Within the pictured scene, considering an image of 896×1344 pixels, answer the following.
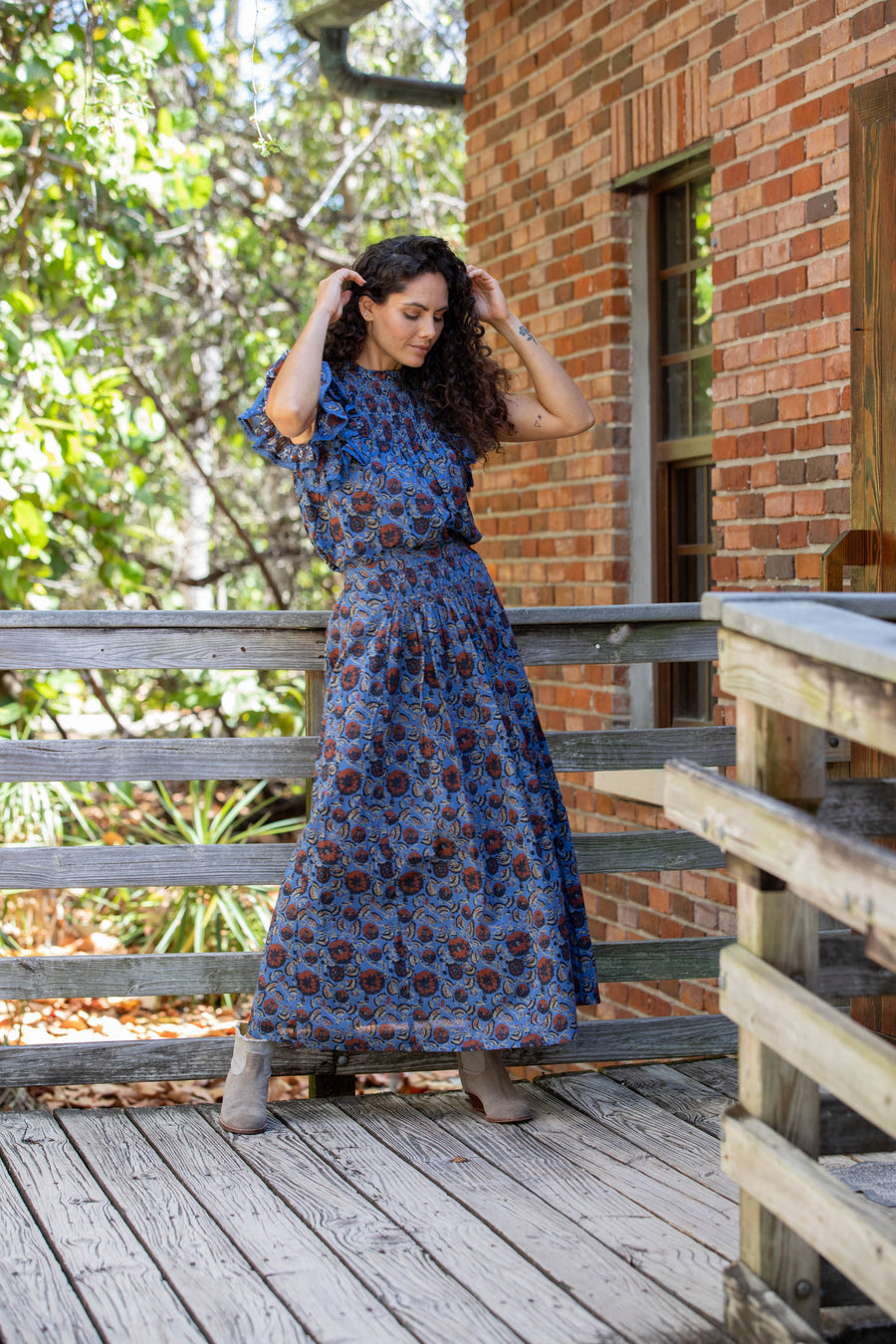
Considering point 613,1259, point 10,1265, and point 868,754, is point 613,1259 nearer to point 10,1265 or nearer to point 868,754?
point 10,1265

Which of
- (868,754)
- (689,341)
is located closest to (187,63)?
(689,341)

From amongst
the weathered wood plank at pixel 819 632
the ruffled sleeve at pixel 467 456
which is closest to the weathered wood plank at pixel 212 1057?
the ruffled sleeve at pixel 467 456

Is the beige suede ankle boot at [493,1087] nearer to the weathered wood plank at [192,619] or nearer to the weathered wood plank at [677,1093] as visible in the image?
the weathered wood plank at [677,1093]

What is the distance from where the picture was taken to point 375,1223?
2.81 metres

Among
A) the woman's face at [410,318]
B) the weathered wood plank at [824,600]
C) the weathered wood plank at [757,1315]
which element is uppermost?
the woman's face at [410,318]

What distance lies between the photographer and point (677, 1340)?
2326 mm

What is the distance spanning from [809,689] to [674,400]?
3385 mm

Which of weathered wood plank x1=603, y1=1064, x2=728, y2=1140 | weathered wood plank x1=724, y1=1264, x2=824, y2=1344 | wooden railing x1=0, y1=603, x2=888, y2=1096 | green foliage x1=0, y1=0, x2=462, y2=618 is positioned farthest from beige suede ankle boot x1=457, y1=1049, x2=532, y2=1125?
green foliage x1=0, y1=0, x2=462, y2=618

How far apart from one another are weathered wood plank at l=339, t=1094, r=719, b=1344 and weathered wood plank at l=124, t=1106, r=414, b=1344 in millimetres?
330

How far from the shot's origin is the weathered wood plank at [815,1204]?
1.81m

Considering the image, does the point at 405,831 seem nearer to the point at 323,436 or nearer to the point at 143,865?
the point at 143,865

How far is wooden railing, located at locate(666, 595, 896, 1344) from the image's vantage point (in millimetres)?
1828

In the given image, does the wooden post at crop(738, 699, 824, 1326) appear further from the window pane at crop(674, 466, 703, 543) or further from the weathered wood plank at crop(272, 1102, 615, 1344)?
the window pane at crop(674, 466, 703, 543)

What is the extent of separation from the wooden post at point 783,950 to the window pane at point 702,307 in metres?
3.05
